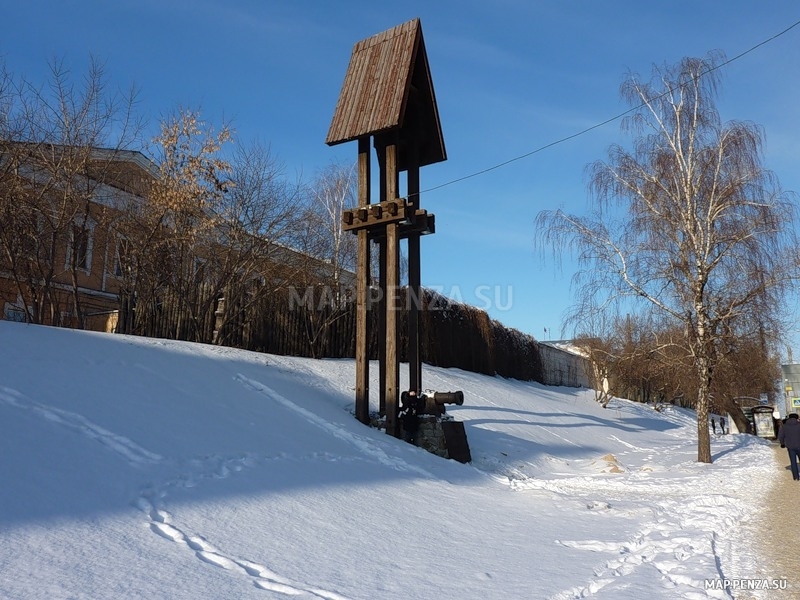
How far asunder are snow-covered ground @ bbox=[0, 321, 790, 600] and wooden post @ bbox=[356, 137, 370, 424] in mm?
421

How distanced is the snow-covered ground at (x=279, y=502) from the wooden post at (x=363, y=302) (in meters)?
0.42

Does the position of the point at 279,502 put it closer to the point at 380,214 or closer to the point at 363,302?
the point at 363,302

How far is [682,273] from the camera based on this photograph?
14109 mm

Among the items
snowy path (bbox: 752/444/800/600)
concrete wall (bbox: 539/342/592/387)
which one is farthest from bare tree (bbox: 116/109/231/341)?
concrete wall (bbox: 539/342/592/387)

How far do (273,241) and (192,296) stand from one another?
A: 2.55 m

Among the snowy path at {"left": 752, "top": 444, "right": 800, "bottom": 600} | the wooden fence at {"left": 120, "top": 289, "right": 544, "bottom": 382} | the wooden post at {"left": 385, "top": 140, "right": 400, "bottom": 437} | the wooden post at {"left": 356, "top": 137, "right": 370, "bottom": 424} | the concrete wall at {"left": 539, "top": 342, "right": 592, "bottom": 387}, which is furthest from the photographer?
the concrete wall at {"left": 539, "top": 342, "right": 592, "bottom": 387}

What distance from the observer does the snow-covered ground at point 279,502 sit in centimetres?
410

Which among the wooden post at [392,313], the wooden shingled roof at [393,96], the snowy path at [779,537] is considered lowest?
the snowy path at [779,537]

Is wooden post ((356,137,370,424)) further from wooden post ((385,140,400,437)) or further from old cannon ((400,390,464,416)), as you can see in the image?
old cannon ((400,390,464,416))

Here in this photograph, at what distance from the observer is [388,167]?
11703mm

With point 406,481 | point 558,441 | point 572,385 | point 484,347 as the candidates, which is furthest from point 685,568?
point 572,385

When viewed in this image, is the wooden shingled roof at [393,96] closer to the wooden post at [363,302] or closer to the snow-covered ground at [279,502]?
the wooden post at [363,302]

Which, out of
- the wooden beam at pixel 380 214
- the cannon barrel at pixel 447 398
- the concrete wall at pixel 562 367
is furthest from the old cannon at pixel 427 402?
the concrete wall at pixel 562 367

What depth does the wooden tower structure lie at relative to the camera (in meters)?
11.4
